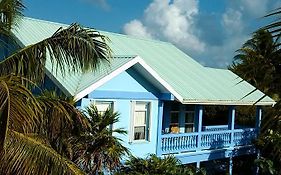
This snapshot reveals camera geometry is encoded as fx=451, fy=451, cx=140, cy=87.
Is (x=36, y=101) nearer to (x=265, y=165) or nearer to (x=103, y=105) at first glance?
(x=103, y=105)

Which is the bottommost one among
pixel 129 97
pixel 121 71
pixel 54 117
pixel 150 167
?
pixel 150 167

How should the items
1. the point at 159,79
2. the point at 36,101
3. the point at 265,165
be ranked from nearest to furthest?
1. the point at 36,101
2. the point at 159,79
3. the point at 265,165

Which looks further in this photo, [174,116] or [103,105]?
[174,116]

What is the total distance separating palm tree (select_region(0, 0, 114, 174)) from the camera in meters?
6.50

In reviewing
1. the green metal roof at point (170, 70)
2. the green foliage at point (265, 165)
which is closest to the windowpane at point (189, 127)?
the green metal roof at point (170, 70)

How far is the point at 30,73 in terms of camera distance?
8.59 metres

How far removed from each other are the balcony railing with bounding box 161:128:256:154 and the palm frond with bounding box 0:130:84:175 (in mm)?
11891

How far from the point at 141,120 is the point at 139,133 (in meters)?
0.52

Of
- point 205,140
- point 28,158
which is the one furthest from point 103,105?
point 28,158

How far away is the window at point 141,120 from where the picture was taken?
1762 centimetres

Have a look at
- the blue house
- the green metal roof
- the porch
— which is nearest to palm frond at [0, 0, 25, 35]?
the blue house

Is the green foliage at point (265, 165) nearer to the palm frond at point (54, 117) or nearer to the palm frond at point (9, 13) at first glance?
the palm frond at point (54, 117)

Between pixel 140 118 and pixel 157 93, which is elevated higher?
pixel 157 93

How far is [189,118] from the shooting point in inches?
961
